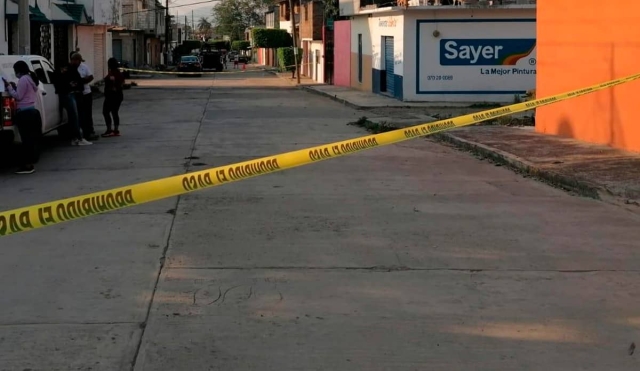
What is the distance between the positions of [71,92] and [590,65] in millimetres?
9317

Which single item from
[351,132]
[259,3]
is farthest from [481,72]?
[259,3]

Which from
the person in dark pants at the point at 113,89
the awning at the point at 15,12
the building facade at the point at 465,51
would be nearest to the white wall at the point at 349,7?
the building facade at the point at 465,51

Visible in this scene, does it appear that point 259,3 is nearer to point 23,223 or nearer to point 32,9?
point 32,9

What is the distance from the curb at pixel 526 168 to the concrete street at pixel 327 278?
0.77 ft

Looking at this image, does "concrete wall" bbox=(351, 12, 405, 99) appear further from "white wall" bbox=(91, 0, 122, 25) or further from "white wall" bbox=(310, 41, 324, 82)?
"white wall" bbox=(91, 0, 122, 25)

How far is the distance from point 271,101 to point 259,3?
116m

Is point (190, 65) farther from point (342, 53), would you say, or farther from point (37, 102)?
point (37, 102)

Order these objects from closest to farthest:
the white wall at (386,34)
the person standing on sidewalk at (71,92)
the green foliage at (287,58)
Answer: the person standing on sidewalk at (71,92) < the white wall at (386,34) < the green foliage at (287,58)

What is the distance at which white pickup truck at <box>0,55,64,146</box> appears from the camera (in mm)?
12320

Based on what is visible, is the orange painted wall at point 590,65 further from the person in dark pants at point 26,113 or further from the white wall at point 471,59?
the white wall at point 471,59

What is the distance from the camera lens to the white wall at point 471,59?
28969mm

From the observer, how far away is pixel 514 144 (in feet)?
50.1

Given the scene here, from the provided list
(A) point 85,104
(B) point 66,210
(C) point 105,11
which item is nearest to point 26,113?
(A) point 85,104

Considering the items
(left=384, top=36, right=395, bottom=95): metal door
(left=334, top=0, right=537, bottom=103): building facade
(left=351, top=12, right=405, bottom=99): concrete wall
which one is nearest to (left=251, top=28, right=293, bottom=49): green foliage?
(left=351, top=12, right=405, bottom=99): concrete wall
